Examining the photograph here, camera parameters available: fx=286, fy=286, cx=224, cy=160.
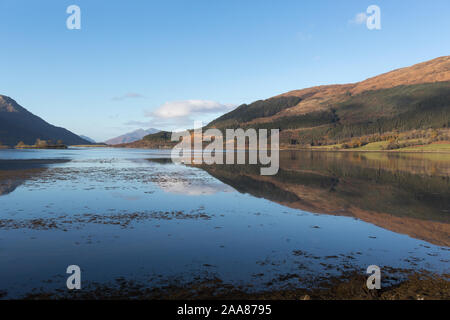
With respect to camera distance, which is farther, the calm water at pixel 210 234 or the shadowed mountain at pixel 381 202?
the shadowed mountain at pixel 381 202

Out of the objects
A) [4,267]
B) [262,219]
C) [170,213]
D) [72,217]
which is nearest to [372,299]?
[262,219]

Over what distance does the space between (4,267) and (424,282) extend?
55.9 ft

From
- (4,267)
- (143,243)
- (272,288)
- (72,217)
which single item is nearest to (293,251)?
(272,288)

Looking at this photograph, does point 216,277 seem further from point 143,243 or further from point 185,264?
point 143,243

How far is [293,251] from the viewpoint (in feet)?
49.0

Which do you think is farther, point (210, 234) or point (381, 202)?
point (381, 202)

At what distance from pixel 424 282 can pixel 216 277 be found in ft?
26.7

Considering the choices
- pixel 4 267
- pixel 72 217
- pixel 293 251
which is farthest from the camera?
pixel 72 217

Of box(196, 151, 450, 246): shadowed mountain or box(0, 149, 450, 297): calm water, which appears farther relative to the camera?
box(196, 151, 450, 246): shadowed mountain

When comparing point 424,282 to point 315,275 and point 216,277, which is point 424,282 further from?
point 216,277

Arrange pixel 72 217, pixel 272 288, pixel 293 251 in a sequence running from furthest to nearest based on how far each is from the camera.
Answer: pixel 72 217 < pixel 293 251 < pixel 272 288
